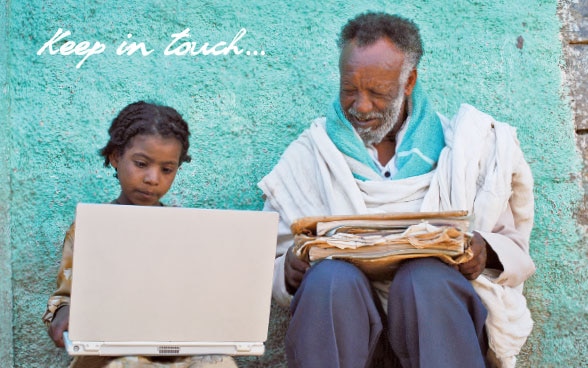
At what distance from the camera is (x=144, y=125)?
3.14 metres

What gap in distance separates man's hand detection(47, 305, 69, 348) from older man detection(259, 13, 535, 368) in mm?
624

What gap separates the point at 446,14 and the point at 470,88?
0.33 m

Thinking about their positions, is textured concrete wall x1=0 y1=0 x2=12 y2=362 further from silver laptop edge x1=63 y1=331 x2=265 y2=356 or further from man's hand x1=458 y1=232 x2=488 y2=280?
man's hand x1=458 y1=232 x2=488 y2=280

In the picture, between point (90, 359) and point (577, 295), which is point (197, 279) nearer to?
point (90, 359)

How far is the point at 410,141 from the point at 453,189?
282 millimetres

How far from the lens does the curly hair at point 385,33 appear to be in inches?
132

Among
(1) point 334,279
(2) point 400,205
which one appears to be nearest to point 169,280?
(1) point 334,279

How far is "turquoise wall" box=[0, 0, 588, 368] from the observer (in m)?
3.44

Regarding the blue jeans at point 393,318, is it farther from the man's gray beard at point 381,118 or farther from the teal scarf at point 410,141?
the man's gray beard at point 381,118

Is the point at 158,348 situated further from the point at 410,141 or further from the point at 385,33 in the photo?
the point at 385,33

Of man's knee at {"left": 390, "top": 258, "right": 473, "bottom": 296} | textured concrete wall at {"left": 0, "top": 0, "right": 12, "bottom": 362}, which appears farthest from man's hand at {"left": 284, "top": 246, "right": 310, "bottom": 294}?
textured concrete wall at {"left": 0, "top": 0, "right": 12, "bottom": 362}

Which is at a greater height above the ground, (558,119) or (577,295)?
(558,119)

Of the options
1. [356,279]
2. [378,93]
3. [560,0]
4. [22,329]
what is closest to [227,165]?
[378,93]

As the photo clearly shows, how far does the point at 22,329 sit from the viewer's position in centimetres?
332
